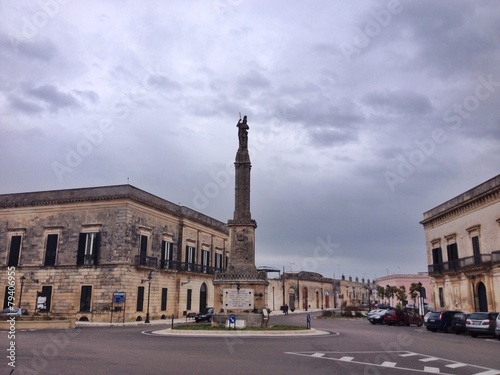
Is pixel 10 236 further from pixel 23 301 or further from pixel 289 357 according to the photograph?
pixel 289 357

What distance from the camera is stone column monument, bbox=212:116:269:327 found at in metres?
22.2

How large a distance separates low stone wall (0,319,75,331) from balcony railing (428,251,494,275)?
2610 centimetres

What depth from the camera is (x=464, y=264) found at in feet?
111

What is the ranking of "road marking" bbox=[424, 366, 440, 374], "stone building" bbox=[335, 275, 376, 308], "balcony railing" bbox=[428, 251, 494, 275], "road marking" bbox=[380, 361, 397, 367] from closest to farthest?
"road marking" bbox=[424, 366, 440, 374], "road marking" bbox=[380, 361, 397, 367], "balcony railing" bbox=[428, 251, 494, 275], "stone building" bbox=[335, 275, 376, 308]

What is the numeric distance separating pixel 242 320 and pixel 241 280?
1.88 m

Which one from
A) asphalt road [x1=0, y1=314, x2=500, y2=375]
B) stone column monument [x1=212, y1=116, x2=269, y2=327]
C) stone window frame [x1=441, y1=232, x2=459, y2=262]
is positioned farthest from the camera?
stone window frame [x1=441, y1=232, x2=459, y2=262]

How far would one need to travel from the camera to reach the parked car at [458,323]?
23.5 meters

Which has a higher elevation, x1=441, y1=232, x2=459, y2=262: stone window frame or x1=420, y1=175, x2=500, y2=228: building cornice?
x1=420, y1=175, x2=500, y2=228: building cornice

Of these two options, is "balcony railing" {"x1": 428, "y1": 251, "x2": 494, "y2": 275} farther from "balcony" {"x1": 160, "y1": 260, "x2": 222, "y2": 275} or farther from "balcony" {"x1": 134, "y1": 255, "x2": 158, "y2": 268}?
"balcony" {"x1": 134, "y1": 255, "x2": 158, "y2": 268}

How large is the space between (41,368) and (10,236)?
1149 inches

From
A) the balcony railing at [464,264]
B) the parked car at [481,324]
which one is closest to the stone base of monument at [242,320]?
the parked car at [481,324]

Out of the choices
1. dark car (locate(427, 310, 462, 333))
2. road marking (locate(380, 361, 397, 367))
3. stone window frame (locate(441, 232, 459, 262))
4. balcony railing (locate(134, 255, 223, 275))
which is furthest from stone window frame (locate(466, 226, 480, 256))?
road marking (locate(380, 361, 397, 367))

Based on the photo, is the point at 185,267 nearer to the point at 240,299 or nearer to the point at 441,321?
the point at 240,299

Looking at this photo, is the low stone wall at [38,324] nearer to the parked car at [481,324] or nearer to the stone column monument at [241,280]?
the stone column monument at [241,280]
